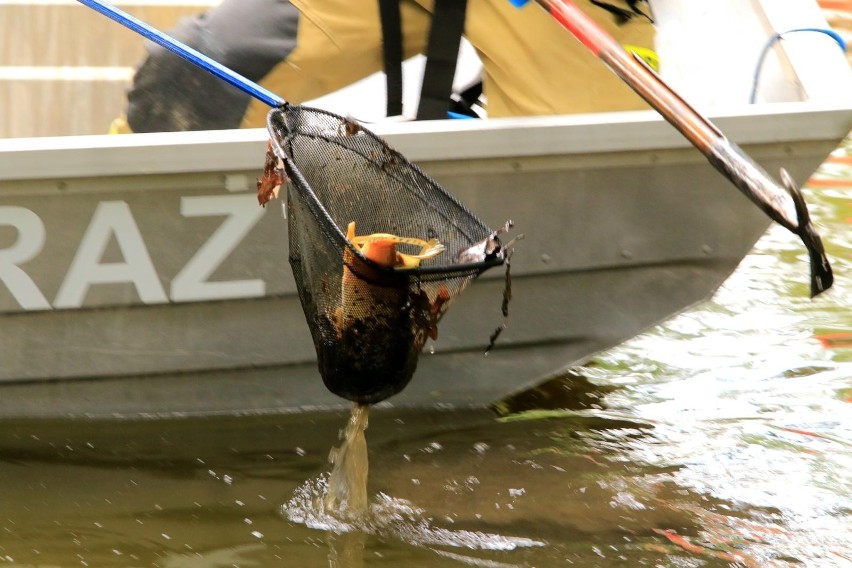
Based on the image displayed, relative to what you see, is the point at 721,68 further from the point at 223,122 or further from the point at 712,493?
the point at 223,122

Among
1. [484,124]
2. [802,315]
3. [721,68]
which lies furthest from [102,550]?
[802,315]

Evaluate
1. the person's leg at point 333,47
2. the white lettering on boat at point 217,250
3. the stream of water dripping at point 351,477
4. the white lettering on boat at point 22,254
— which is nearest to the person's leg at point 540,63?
the person's leg at point 333,47

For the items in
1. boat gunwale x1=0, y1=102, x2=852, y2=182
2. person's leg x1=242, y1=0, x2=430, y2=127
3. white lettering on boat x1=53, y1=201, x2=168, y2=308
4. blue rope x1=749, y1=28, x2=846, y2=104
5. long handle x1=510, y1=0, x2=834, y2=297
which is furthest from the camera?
blue rope x1=749, y1=28, x2=846, y2=104

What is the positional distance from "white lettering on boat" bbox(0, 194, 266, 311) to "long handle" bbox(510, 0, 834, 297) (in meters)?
0.94

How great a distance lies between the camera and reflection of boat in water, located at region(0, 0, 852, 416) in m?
2.63

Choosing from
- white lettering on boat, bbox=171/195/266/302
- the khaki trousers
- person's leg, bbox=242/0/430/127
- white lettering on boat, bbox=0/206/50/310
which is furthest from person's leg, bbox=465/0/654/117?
white lettering on boat, bbox=0/206/50/310

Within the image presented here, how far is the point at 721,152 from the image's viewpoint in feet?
7.27

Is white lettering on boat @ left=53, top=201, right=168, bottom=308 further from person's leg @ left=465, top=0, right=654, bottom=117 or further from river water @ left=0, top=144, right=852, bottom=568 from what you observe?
person's leg @ left=465, top=0, right=654, bottom=117

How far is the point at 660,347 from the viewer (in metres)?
3.79

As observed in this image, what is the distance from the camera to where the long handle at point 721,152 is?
216 cm

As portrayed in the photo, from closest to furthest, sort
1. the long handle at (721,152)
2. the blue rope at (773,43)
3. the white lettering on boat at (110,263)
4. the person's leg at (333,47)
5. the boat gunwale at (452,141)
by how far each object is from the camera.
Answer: the long handle at (721,152), the boat gunwale at (452,141), the white lettering on boat at (110,263), the person's leg at (333,47), the blue rope at (773,43)

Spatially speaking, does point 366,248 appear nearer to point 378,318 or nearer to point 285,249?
point 378,318

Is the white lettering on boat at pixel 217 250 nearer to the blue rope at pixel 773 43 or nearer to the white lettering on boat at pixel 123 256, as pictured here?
the white lettering on boat at pixel 123 256

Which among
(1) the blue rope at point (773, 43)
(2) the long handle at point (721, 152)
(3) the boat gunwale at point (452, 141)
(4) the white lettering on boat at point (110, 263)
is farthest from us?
(1) the blue rope at point (773, 43)
